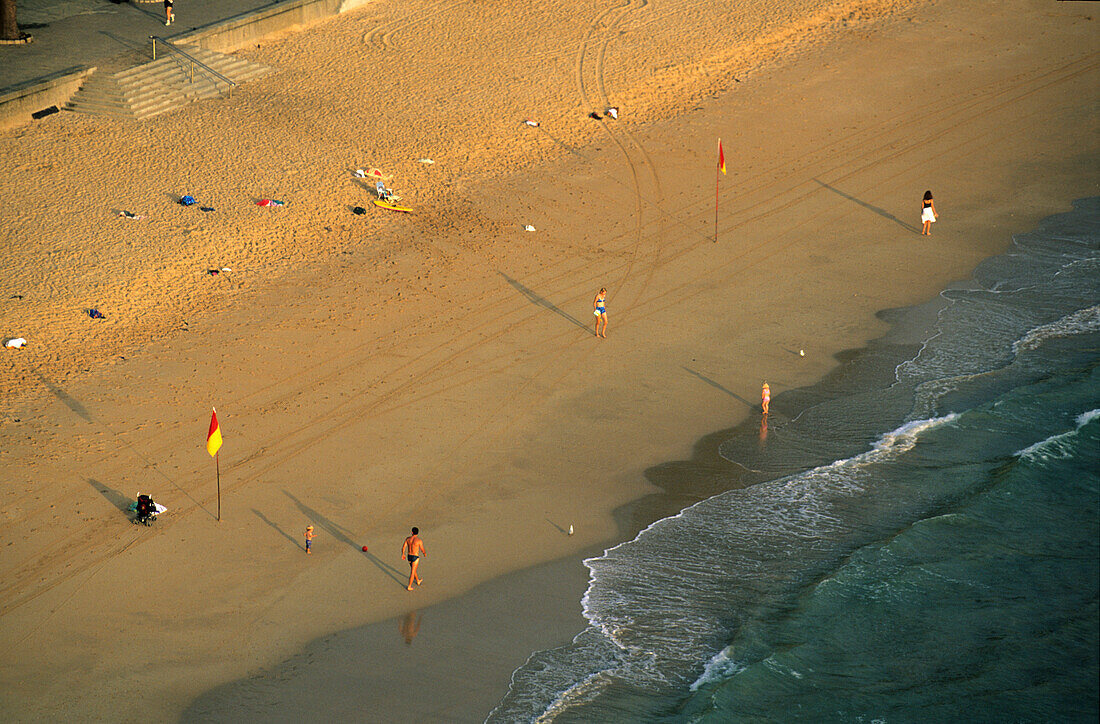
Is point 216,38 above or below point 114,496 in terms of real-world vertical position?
above

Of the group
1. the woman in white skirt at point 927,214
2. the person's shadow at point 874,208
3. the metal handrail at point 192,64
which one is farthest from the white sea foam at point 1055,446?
the metal handrail at point 192,64

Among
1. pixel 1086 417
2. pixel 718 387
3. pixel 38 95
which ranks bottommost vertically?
pixel 718 387

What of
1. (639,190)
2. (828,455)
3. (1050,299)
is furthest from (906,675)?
(639,190)

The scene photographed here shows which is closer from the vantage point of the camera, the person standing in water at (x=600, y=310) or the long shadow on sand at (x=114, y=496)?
the long shadow on sand at (x=114, y=496)

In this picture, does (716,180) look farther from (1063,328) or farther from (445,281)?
(1063,328)

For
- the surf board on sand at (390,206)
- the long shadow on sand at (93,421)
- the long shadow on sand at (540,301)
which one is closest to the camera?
the long shadow on sand at (93,421)

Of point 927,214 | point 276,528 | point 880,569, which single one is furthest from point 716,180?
point 276,528

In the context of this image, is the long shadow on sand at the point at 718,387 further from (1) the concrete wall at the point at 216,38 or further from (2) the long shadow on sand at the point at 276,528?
(1) the concrete wall at the point at 216,38

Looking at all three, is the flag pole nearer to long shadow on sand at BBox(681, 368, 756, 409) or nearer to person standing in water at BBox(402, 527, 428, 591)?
long shadow on sand at BBox(681, 368, 756, 409)
